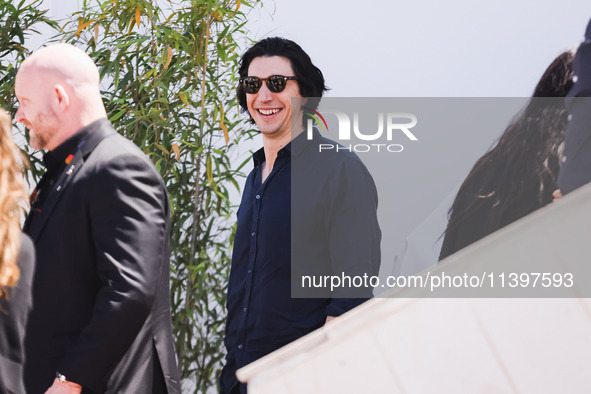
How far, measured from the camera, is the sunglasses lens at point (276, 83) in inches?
96.7

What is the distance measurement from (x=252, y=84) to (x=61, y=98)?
34.9 inches

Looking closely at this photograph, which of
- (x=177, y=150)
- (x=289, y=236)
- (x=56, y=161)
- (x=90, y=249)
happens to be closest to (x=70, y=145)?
(x=56, y=161)

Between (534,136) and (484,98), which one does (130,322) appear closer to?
(534,136)

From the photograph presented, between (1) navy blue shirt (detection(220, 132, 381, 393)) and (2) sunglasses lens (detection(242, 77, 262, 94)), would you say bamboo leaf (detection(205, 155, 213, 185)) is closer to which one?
(2) sunglasses lens (detection(242, 77, 262, 94))

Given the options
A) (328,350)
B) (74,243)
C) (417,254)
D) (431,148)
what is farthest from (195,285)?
(328,350)

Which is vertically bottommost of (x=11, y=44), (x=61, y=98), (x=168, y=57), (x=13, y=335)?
(x=13, y=335)

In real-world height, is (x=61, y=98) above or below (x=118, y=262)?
above

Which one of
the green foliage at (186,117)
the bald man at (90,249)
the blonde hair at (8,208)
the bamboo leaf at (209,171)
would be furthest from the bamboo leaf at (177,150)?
the blonde hair at (8,208)

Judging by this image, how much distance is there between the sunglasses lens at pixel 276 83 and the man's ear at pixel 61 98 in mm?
856

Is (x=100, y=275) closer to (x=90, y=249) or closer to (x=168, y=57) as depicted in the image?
(x=90, y=249)

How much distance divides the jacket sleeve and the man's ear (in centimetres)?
17

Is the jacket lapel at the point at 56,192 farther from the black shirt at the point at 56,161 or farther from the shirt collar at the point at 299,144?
the shirt collar at the point at 299,144

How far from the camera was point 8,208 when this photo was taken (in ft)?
4.40

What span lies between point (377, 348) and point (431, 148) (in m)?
3.30
